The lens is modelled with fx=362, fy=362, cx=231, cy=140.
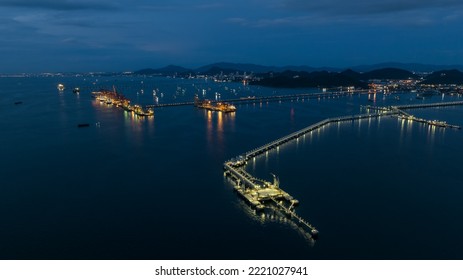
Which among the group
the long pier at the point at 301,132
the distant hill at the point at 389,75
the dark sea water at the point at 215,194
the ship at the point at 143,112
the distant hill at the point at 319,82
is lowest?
the dark sea water at the point at 215,194

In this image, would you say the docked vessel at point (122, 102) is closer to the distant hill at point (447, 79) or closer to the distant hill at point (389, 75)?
the distant hill at point (447, 79)

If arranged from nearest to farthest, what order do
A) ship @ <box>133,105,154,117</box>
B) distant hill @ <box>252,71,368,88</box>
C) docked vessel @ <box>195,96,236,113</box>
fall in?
1. ship @ <box>133,105,154,117</box>
2. docked vessel @ <box>195,96,236,113</box>
3. distant hill @ <box>252,71,368,88</box>

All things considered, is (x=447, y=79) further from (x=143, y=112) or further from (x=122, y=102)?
(x=143, y=112)

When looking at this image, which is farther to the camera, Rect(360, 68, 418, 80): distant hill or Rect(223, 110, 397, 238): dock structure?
Rect(360, 68, 418, 80): distant hill

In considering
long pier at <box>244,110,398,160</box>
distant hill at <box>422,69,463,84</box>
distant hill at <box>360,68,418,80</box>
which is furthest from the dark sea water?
distant hill at <box>360,68,418,80</box>

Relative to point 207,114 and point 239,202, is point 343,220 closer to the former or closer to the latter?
point 239,202

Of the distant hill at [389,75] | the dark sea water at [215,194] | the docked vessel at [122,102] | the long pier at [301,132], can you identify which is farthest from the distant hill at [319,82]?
the dark sea water at [215,194]

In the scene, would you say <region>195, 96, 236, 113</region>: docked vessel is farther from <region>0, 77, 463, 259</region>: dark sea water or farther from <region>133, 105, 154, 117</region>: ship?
<region>0, 77, 463, 259</region>: dark sea water

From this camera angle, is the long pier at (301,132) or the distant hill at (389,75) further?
the distant hill at (389,75)

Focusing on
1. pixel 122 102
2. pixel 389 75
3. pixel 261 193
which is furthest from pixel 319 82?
pixel 261 193
